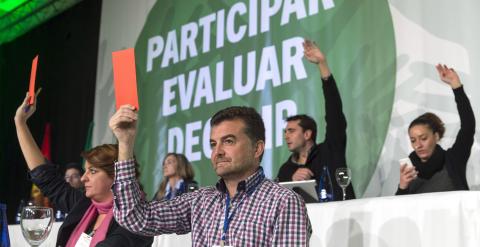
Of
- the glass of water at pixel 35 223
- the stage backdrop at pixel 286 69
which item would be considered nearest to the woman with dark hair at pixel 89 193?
the glass of water at pixel 35 223

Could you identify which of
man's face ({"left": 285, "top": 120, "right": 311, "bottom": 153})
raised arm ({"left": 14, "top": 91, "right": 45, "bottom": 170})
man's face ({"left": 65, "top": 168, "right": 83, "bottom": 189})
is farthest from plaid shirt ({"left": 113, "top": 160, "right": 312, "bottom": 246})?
man's face ({"left": 65, "top": 168, "right": 83, "bottom": 189})

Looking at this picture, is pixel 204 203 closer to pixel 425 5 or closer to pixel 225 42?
pixel 425 5

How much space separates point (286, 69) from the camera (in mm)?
5195

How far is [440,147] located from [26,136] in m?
2.47

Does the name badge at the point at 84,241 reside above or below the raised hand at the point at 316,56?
below

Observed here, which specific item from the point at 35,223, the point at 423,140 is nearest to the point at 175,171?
the point at 423,140

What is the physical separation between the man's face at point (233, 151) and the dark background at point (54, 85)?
5.81 meters

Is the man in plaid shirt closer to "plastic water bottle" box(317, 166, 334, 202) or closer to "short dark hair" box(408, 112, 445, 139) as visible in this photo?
"plastic water bottle" box(317, 166, 334, 202)

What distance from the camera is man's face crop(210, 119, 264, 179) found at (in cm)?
170

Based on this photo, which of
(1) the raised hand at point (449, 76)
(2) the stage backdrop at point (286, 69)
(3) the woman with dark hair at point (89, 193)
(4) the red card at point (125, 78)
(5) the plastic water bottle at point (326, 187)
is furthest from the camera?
(2) the stage backdrop at point (286, 69)

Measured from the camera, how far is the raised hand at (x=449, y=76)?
382 centimetres

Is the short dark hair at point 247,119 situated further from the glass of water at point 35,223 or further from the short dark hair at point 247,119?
the glass of water at point 35,223

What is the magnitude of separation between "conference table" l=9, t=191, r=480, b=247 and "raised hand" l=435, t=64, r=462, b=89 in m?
2.07

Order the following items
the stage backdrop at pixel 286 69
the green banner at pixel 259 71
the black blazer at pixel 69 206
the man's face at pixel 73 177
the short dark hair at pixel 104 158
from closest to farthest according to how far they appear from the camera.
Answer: the black blazer at pixel 69 206
the short dark hair at pixel 104 158
the stage backdrop at pixel 286 69
the green banner at pixel 259 71
the man's face at pixel 73 177
